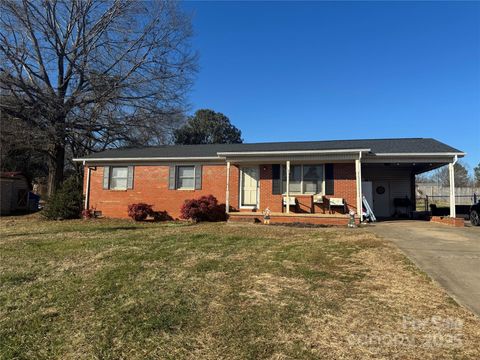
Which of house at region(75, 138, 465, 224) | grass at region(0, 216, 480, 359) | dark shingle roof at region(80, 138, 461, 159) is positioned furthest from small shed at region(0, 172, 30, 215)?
grass at region(0, 216, 480, 359)

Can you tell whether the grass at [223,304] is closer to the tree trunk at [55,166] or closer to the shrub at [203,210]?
the shrub at [203,210]

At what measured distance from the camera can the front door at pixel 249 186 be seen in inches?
673

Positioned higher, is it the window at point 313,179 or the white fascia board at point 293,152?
the white fascia board at point 293,152

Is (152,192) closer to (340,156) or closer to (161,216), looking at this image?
(161,216)

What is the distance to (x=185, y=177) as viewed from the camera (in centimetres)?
1789

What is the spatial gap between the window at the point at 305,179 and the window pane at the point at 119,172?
26.6ft

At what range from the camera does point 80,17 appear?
73.0 feet

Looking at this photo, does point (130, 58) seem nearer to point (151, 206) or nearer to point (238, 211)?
point (151, 206)

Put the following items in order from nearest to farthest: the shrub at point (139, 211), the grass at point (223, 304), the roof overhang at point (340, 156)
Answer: the grass at point (223, 304) < the roof overhang at point (340, 156) < the shrub at point (139, 211)

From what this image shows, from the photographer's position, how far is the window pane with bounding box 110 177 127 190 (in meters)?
18.8

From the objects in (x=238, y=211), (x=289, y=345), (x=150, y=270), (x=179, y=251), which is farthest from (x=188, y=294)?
(x=238, y=211)

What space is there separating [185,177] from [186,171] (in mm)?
295

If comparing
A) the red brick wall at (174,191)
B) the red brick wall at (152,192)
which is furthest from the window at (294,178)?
the red brick wall at (152,192)

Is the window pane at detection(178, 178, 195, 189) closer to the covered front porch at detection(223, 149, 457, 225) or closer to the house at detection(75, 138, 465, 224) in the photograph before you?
the house at detection(75, 138, 465, 224)
